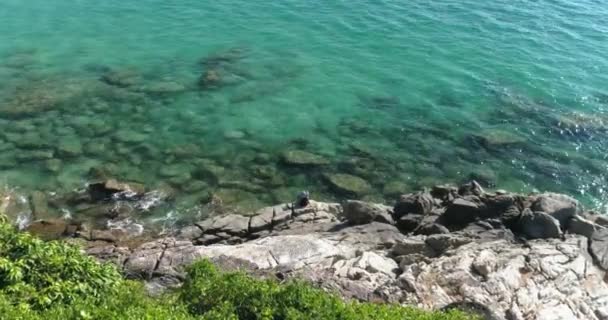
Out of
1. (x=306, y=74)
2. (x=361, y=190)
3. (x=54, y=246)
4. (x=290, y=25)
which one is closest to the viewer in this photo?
(x=54, y=246)

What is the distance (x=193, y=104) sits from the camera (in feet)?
126

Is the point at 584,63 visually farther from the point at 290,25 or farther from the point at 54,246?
the point at 54,246

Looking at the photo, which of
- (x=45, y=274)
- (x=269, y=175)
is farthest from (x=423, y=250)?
(x=45, y=274)

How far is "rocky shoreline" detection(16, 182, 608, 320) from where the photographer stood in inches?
805

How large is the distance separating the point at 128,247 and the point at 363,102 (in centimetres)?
2006

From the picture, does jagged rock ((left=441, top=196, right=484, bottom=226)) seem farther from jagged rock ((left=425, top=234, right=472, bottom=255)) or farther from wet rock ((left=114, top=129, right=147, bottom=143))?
wet rock ((left=114, top=129, right=147, bottom=143))

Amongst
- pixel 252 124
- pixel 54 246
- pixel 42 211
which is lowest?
pixel 42 211

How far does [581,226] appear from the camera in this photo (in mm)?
25328

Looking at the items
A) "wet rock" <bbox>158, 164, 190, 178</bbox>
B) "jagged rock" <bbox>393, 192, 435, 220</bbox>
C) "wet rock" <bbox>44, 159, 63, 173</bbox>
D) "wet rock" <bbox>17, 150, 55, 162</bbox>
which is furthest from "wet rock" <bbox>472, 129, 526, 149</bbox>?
"wet rock" <bbox>17, 150, 55, 162</bbox>

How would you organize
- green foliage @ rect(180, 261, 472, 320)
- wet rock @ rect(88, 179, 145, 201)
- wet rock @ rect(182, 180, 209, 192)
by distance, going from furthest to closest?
1. wet rock @ rect(182, 180, 209, 192)
2. wet rock @ rect(88, 179, 145, 201)
3. green foliage @ rect(180, 261, 472, 320)

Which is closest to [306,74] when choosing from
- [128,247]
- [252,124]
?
[252,124]

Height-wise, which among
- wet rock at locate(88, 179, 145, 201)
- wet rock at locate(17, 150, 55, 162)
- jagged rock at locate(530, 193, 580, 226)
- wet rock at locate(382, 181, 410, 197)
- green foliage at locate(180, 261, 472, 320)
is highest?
green foliage at locate(180, 261, 472, 320)

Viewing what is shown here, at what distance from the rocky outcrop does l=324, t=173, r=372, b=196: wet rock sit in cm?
225

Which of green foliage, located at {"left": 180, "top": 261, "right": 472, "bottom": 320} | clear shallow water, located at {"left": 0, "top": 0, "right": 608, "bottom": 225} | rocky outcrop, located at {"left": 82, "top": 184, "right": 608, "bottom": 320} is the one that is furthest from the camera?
clear shallow water, located at {"left": 0, "top": 0, "right": 608, "bottom": 225}
